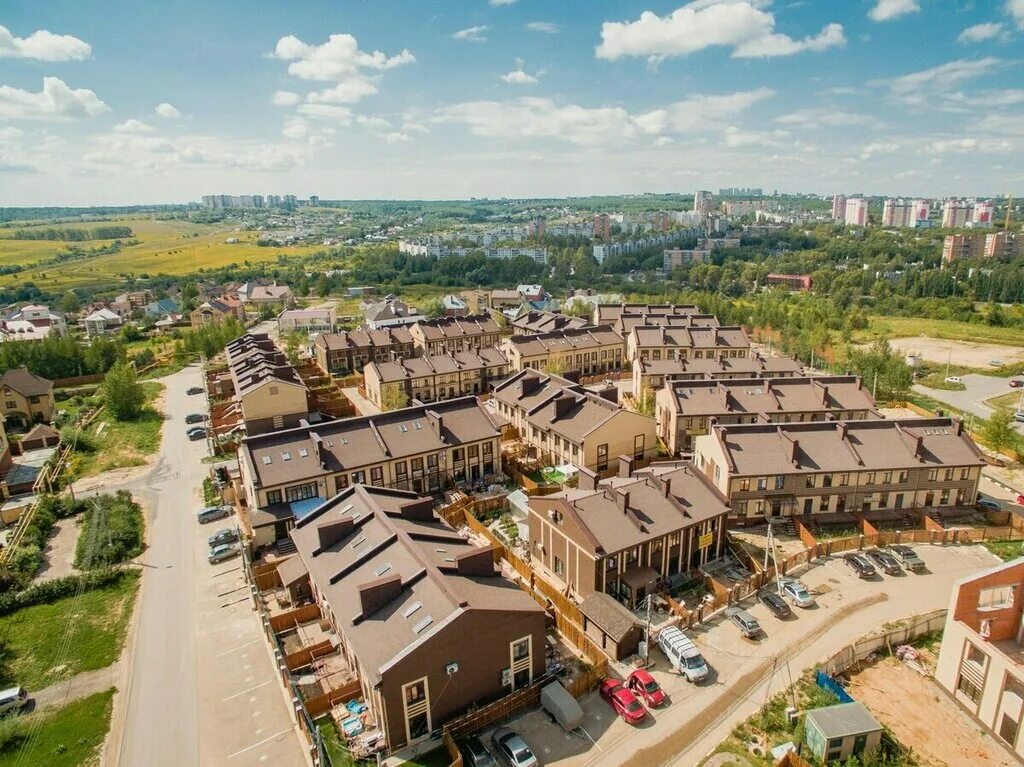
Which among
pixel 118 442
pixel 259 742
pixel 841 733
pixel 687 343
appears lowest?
pixel 259 742

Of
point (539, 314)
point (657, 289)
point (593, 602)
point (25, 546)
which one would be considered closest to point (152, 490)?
point (25, 546)

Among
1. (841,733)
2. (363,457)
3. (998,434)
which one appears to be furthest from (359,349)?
(998,434)

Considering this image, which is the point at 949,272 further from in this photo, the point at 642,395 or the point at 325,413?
the point at 325,413

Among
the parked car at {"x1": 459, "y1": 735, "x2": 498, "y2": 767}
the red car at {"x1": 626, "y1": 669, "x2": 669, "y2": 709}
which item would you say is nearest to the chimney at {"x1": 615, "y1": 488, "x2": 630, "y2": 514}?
the red car at {"x1": 626, "y1": 669, "x2": 669, "y2": 709}

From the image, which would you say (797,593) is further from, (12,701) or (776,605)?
(12,701)

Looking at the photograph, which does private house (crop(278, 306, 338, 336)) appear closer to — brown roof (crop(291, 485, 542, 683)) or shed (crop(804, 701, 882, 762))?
brown roof (crop(291, 485, 542, 683))

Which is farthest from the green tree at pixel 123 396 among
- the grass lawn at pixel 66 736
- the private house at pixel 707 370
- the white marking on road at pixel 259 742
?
the private house at pixel 707 370
